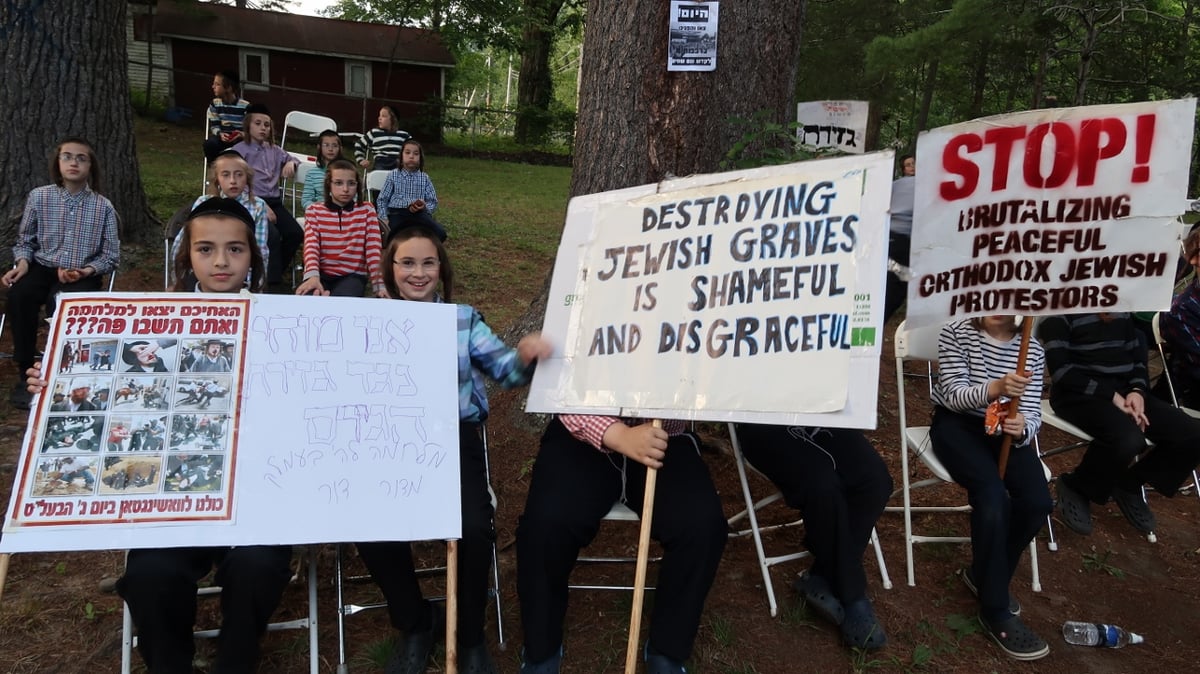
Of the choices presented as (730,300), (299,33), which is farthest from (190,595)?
(299,33)

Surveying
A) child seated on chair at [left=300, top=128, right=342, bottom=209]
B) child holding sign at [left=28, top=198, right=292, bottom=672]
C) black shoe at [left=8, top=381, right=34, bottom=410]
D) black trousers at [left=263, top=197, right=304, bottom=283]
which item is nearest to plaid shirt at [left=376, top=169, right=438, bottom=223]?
child seated on chair at [left=300, top=128, right=342, bottom=209]

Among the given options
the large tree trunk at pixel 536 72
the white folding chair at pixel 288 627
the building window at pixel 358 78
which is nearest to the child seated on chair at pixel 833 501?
the white folding chair at pixel 288 627

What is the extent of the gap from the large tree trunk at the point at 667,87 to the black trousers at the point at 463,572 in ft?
6.53

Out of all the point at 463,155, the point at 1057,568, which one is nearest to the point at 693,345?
the point at 1057,568

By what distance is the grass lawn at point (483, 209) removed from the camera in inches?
261

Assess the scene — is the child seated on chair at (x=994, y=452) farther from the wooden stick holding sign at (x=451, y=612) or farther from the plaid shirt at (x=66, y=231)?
the plaid shirt at (x=66, y=231)

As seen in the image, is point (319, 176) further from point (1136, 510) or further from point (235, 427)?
point (1136, 510)

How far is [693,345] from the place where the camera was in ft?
7.59

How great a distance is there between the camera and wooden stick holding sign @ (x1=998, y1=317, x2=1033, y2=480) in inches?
115

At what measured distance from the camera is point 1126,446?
12.3 ft

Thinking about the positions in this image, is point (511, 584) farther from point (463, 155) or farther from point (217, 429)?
point (463, 155)

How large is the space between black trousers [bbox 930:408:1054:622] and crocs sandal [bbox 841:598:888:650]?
0.51 m

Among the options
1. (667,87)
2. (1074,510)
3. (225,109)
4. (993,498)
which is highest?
(225,109)

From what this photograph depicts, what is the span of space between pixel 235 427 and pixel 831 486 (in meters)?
2.04
